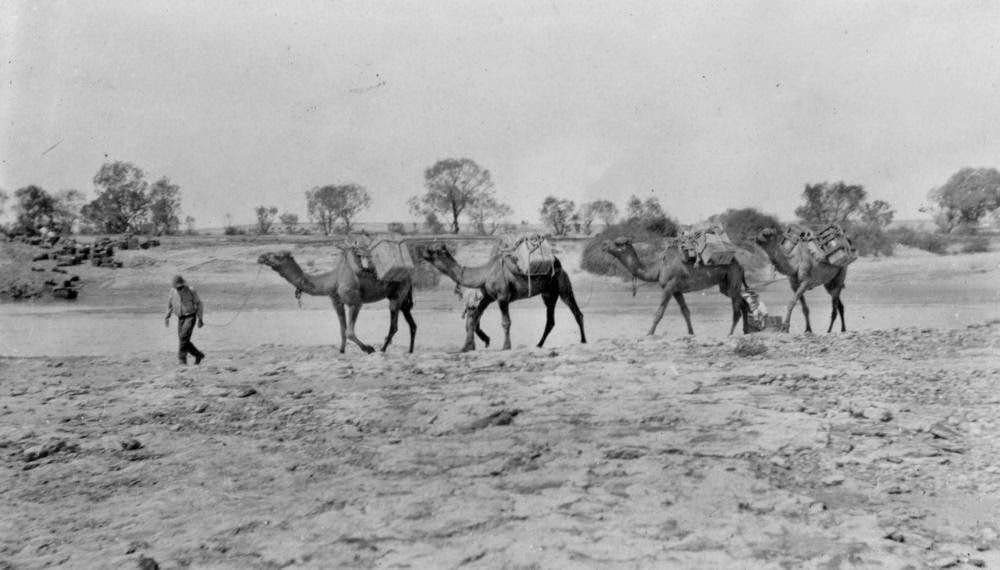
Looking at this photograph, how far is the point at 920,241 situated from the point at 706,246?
2832 cm

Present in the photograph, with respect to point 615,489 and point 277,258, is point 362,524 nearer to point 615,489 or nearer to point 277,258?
point 615,489

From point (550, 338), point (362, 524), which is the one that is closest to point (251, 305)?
point (550, 338)

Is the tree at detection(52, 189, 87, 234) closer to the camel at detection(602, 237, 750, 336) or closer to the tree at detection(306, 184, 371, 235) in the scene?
the tree at detection(306, 184, 371, 235)

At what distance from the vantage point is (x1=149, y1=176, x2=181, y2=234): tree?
145ft

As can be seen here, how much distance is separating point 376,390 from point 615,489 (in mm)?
4423

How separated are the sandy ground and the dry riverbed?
0.08ft

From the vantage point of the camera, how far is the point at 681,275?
51.1ft

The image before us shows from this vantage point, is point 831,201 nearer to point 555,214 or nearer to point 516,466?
point 555,214

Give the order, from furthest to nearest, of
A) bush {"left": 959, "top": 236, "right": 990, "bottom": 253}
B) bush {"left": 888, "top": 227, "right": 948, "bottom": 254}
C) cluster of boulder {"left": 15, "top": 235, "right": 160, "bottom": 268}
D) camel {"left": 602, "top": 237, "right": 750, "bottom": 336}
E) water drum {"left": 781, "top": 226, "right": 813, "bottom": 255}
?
bush {"left": 888, "top": 227, "right": 948, "bottom": 254}
bush {"left": 959, "top": 236, "right": 990, "bottom": 253}
cluster of boulder {"left": 15, "top": 235, "right": 160, "bottom": 268}
water drum {"left": 781, "top": 226, "right": 813, "bottom": 255}
camel {"left": 602, "top": 237, "right": 750, "bottom": 336}

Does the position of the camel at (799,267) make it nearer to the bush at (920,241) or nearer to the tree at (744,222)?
the tree at (744,222)

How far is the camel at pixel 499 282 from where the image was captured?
559 inches

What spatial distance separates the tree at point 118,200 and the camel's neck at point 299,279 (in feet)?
107

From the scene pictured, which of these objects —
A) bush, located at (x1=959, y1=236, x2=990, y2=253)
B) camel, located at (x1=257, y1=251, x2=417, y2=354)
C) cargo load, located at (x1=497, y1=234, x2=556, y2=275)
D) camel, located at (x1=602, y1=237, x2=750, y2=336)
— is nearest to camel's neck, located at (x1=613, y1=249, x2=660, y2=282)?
camel, located at (x1=602, y1=237, x2=750, y2=336)

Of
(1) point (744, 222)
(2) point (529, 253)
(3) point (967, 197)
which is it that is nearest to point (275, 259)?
(2) point (529, 253)
